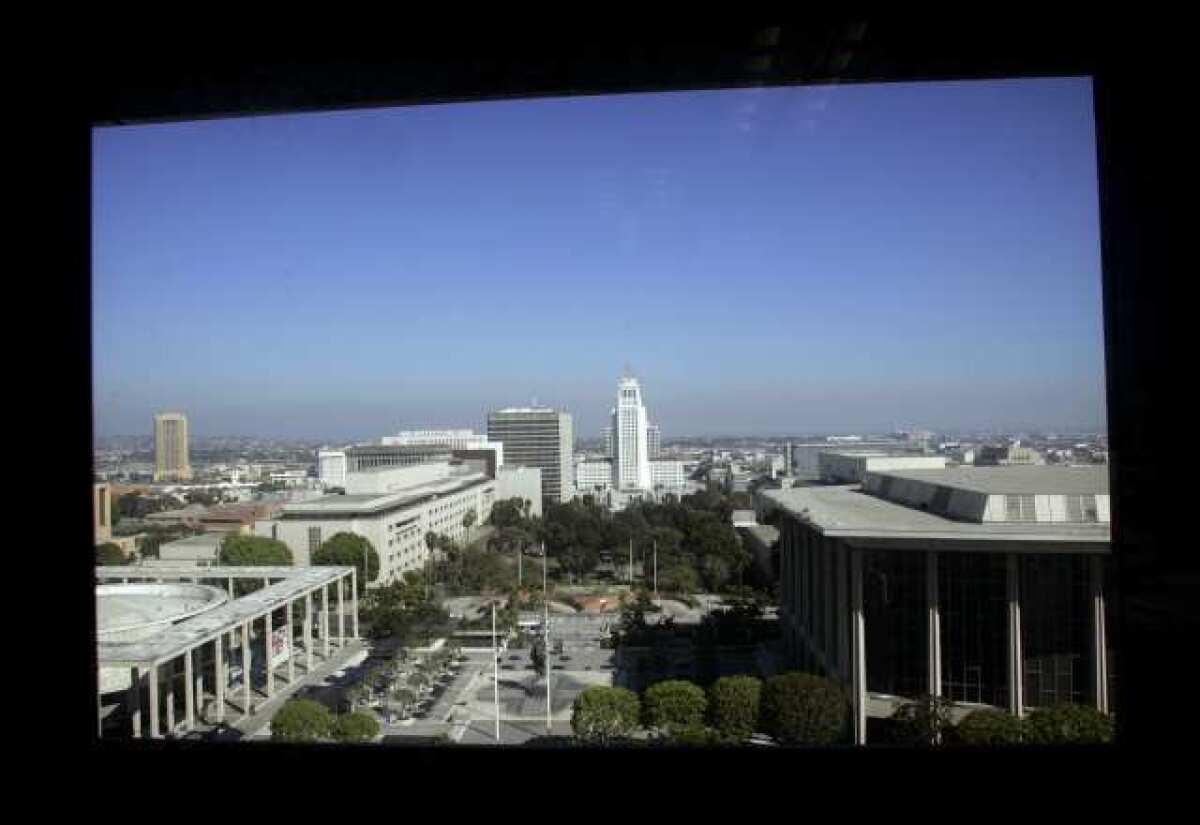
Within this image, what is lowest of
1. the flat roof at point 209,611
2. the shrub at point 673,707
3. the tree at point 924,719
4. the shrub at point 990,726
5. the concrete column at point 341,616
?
the tree at point 924,719

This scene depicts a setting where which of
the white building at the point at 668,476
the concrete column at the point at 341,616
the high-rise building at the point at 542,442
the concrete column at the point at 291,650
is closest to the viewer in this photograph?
the concrete column at the point at 291,650

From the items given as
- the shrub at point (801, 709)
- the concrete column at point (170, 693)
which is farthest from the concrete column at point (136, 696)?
the shrub at point (801, 709)

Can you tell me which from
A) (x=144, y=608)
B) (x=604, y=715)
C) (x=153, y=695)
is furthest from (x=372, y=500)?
(x=604, y=715)

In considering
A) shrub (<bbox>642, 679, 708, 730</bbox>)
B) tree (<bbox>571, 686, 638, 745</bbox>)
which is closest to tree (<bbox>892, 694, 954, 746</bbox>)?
shrub (<bbox>642, 679, 708, 730</bbox>)

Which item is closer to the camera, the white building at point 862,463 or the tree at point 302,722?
the tree at point 302,722

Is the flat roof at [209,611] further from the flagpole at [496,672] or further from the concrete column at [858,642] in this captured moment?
the concrete column at [858,642]

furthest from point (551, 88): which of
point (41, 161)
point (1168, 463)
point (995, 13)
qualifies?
point (1168, 463)
